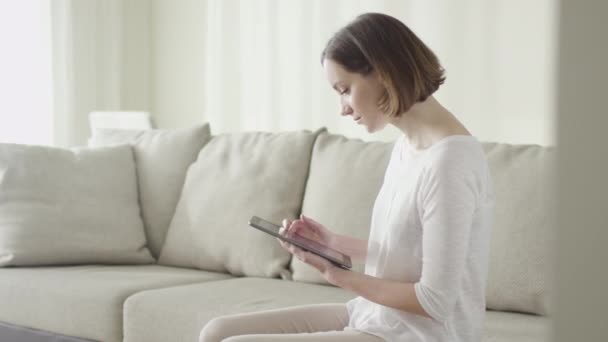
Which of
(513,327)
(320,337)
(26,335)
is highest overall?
(320,337)

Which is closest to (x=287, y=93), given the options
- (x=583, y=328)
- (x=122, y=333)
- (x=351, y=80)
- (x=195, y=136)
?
(x=195, y=136)

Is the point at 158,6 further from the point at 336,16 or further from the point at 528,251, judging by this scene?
the point at 528,251

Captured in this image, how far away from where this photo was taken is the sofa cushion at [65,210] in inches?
103

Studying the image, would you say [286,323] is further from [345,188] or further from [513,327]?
[345,188]

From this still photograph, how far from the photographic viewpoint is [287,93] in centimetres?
396

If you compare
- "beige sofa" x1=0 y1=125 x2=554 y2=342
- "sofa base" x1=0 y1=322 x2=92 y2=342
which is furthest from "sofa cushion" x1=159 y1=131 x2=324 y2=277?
"sofa base" x1=0 y1=322 x2=92 y2=342

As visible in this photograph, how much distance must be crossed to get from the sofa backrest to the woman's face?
45 centimetres

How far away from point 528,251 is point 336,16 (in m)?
2.09

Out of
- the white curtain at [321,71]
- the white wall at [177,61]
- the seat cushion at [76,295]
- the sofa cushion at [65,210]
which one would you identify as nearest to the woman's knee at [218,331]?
the seat cushion at [76,295]

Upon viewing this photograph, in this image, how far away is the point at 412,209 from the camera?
4.42 feet

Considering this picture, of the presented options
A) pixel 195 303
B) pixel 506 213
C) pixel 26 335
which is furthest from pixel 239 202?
pixel 506 213

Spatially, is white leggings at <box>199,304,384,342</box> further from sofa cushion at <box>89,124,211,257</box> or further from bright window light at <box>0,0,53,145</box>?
bright window light at <box>0,0,53,145</box>

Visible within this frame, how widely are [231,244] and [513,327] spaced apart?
105cm

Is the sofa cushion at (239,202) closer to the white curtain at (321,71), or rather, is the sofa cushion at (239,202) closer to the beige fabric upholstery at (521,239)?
the beige fabric upholstery at (521,239)
